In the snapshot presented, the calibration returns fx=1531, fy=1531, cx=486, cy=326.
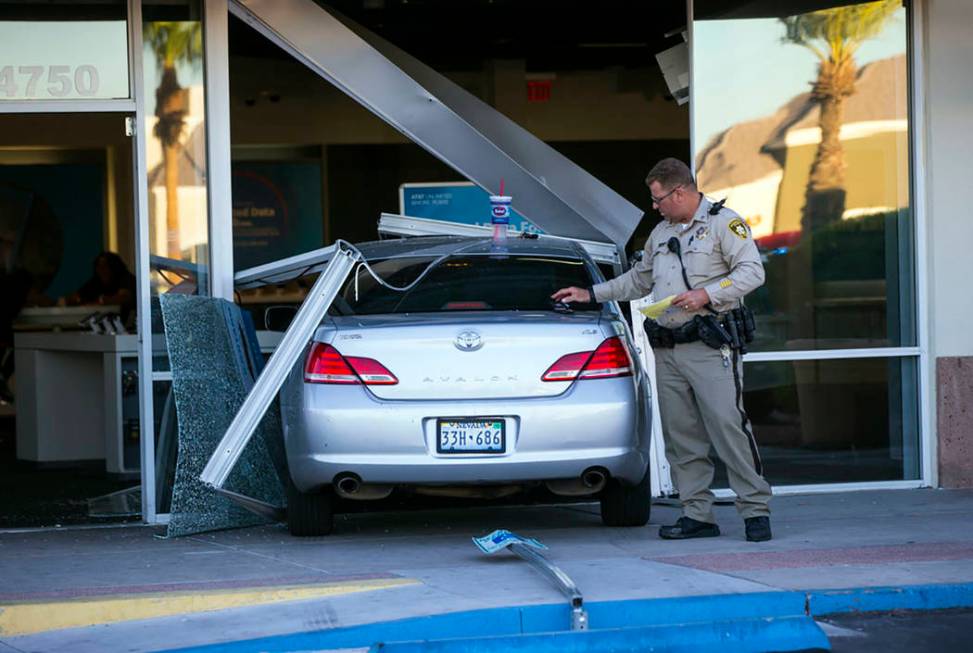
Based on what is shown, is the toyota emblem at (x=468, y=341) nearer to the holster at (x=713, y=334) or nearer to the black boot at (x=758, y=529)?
the holster at (x=713, y=334)

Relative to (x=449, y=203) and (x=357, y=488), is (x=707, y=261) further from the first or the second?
(x=449, y=203)

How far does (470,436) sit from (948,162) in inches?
164

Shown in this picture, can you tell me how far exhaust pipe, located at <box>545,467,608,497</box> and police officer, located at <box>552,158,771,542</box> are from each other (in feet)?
1.62

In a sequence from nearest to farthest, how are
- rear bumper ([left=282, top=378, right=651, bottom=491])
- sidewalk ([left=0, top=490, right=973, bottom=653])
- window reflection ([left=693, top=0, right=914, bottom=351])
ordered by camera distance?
sidewalk ([left=0, top=490, right=973, bottom=653]) < rear bumper ([left=282, top=378, right=651, bottom=491]) < window reflection ([left=693, top=0, right=914, bottom=351])

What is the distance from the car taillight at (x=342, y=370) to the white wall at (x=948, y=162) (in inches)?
163

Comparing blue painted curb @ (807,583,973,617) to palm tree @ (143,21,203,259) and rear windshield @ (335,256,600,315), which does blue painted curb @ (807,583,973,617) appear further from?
palm tree @ (143,21,203,259)

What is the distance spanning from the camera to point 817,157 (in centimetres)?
983

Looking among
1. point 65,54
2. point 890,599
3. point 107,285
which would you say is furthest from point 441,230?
point 107,285

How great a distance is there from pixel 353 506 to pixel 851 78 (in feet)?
13.7

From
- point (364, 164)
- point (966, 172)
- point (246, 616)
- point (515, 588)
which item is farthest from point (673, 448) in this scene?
point (364, 164)

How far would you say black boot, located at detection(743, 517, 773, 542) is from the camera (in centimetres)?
773

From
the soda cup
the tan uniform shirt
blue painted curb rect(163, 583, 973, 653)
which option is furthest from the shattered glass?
blue painted curb rect(163, 583, 973, 653)

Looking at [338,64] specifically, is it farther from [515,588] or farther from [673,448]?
[515,588]

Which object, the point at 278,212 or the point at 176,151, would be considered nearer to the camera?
the point at 176,151
